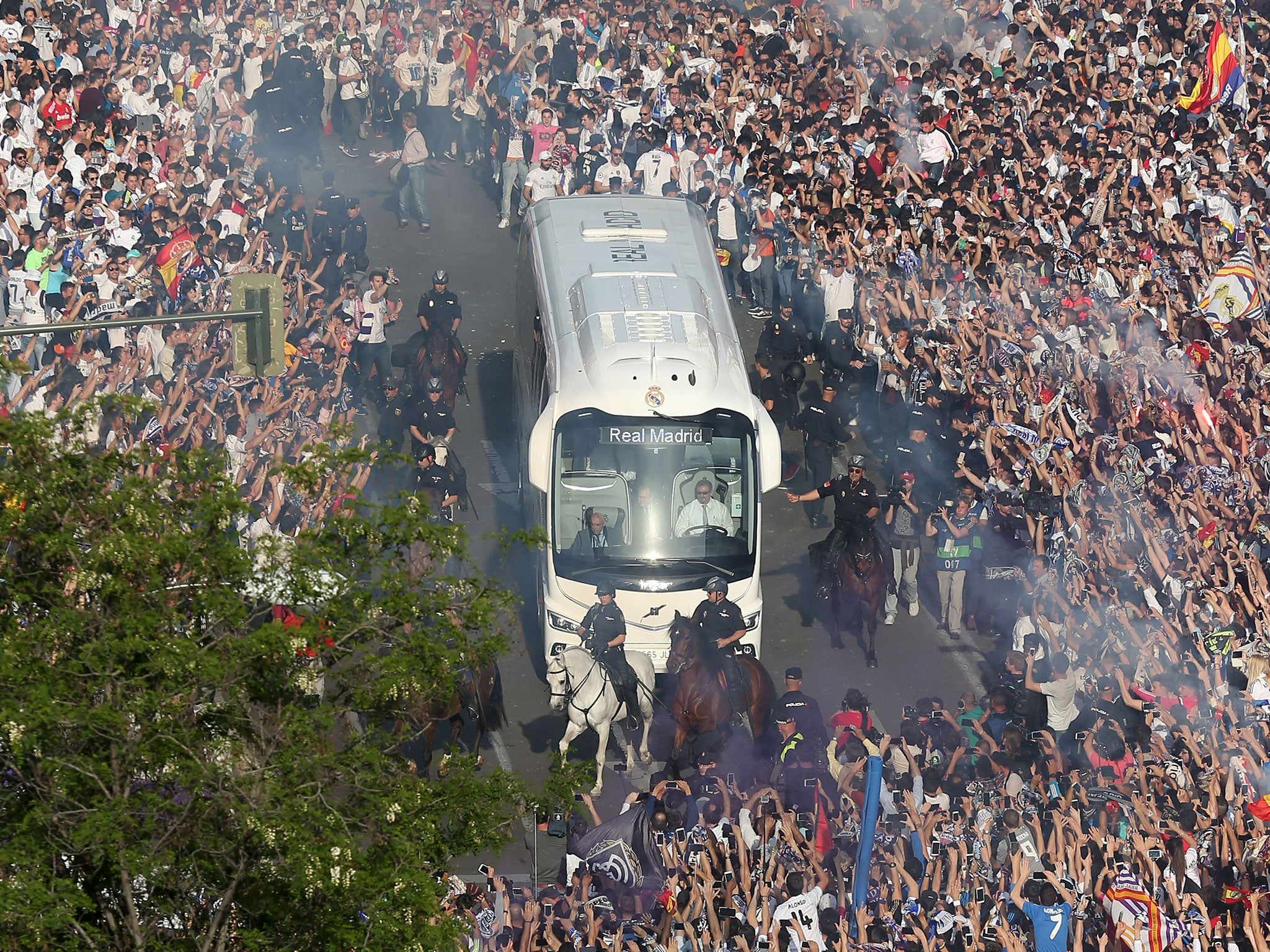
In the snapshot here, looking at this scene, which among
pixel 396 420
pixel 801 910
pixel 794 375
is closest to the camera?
pixel 801 910

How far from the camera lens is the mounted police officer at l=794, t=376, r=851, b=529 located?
2166cm

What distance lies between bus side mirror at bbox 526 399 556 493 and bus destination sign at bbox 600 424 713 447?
1.52 feet

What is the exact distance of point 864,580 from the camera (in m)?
19.2

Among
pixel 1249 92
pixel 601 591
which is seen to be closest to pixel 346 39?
pixel 1249 92

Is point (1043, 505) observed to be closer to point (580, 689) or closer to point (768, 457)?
point (768, 457)

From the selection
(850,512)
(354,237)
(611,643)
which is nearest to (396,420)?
(354,237)

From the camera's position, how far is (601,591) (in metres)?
17.3

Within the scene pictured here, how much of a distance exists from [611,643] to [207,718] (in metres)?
6.79

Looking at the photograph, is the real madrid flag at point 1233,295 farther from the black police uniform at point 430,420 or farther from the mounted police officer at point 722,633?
the black police uniform at point 430,420

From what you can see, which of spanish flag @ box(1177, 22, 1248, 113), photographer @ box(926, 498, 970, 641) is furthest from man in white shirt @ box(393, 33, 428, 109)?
photographer @ box(926, 498, 970, 641)

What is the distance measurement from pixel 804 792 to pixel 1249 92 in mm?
14812

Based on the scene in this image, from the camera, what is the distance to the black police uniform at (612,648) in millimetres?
17141

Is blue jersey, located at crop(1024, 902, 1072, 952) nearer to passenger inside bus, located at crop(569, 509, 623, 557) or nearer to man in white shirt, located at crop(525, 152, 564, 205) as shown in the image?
passenger inside bus, located at crop(569, 509, 623, 557)

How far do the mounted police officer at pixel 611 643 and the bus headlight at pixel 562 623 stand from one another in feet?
1.15
